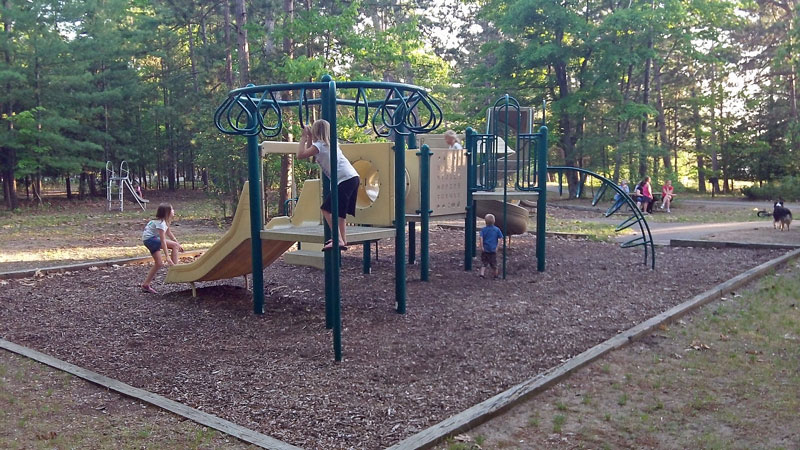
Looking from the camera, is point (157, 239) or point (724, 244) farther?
point (724, 244)

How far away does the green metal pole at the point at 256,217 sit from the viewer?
21.9 feet

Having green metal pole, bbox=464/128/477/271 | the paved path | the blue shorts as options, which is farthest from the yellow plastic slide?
the paved path

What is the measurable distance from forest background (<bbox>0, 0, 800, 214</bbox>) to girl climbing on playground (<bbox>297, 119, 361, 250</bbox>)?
33.2ft

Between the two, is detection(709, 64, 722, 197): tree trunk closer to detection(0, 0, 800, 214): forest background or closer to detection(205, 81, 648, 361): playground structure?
detection(0, 0, 800, 214): forest background

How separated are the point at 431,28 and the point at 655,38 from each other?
16973 mm

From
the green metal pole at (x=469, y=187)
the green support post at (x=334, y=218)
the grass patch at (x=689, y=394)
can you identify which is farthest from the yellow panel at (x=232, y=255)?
the grass patch at (x=689, y=394)

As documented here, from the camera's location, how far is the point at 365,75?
2080 centimetres

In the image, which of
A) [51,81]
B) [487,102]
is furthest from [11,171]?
[487,102]

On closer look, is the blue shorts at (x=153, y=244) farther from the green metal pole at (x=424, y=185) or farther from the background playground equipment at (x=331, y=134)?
the green metal pole at (x=424, y=185)

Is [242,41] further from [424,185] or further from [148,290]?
[424,185]

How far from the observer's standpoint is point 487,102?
29.1 metres

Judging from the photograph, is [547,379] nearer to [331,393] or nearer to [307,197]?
[331,393]

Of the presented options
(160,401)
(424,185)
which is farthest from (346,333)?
(424,185)

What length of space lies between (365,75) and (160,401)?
17576mm
